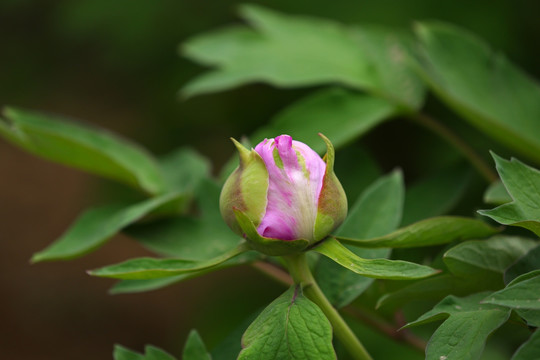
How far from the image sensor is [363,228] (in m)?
0.50

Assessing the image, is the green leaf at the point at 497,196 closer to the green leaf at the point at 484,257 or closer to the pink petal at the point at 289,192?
the green leaf at the point at 484,257

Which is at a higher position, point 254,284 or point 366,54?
point 366,54

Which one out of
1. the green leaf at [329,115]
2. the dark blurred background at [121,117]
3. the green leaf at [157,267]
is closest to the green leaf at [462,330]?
the green leaf at [157,267]

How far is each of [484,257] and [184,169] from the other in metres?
0.40

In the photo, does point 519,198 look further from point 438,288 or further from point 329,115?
point 329,115

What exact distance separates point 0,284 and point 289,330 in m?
2.69

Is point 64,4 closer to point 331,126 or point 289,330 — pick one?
point 331,126

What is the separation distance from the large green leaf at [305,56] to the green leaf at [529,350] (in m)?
0.41

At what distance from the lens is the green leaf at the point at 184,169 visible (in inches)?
28.0

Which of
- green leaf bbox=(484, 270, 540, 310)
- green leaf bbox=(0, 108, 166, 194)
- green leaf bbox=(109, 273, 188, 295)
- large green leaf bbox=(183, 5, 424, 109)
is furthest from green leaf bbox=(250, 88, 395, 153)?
green leaf bbox=(484, 270, 540, 310)

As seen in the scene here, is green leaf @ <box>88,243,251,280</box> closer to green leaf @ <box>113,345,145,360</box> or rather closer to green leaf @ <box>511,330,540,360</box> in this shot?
green leaf @ <box>113,345,145,360</box>

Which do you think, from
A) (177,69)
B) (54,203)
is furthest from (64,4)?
(54,203)

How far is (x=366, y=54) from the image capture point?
767 mm

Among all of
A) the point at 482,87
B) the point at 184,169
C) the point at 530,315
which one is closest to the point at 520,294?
the point at 530,315
